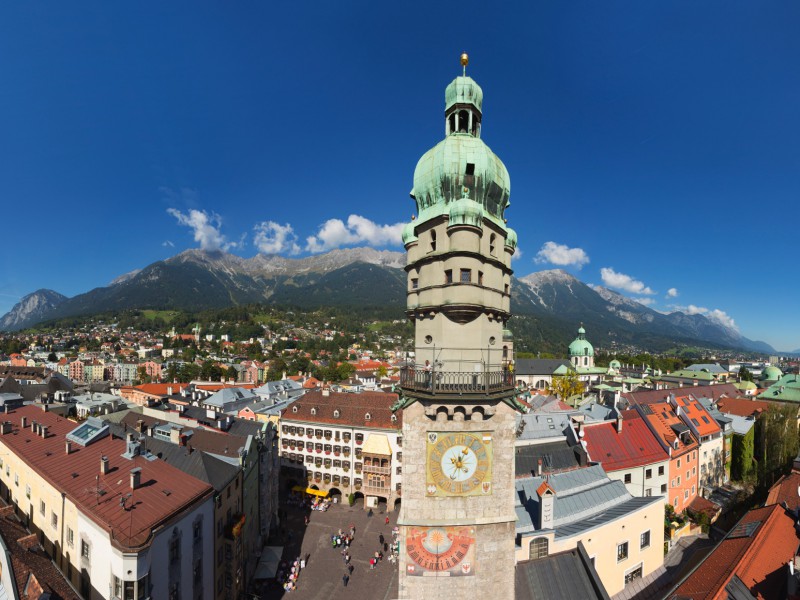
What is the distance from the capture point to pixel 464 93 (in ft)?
47.8

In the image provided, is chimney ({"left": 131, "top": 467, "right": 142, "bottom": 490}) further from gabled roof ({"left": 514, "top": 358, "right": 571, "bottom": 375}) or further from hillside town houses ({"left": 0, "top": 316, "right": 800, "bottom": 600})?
gabled roof ({"left": 514, "top": 358, "right": 571, "bottom": 375})

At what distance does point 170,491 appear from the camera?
848 inches

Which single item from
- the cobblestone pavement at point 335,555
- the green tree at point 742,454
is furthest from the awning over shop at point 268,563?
the green tree at point 742,454

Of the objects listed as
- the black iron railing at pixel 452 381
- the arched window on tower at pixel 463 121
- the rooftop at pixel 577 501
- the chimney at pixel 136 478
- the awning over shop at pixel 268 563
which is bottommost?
the awning over shop at pixel 268 563

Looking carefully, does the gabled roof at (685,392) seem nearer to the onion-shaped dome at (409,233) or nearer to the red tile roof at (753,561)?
the red tile roof at (753,561)

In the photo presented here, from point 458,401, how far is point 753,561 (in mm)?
17537

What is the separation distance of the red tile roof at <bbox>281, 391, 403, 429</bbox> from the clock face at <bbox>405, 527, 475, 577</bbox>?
103 ft

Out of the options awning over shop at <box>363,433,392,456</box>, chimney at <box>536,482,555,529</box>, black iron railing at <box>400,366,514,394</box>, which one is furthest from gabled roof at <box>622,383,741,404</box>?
black iron railing at <box>400,366,514,394</box>

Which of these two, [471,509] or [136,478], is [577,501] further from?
[136,478]

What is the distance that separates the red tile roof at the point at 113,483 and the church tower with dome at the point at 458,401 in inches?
478

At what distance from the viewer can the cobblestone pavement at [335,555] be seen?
30.3 meters

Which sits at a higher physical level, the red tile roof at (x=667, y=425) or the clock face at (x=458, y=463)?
the clock face at (x=458, y=463)

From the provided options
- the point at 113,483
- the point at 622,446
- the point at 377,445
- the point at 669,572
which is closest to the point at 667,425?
the point at 622,446

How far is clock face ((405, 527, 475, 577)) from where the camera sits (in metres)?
14.6
